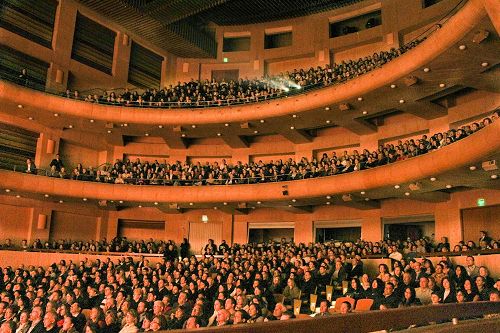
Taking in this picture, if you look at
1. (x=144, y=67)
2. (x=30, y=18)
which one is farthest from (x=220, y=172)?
(x=30, y=18)

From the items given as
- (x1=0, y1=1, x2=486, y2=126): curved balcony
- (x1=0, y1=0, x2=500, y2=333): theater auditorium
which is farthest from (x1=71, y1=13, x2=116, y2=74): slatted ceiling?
(x1=0, y1=1, x2=486, y2=126): curved balcony

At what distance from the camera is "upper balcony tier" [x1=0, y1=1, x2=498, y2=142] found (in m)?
11.8

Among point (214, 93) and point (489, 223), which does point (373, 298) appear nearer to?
point (489, 223)

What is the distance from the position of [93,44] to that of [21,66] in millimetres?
3427

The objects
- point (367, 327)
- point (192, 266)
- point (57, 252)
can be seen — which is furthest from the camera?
point (57, 252)

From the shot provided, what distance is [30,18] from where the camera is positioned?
60.7 ft

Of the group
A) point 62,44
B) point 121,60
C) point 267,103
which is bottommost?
point 267,103

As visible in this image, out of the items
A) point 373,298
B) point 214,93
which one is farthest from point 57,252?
point 373,298

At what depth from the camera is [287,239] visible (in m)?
20.2

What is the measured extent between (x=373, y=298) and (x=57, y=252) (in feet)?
42.1

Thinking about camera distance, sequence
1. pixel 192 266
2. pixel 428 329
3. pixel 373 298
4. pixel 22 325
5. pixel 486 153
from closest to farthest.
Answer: pixel 428 329 < pixel 22 325 < pixel 373 298 < pixel 486 153 < pixel 192 266

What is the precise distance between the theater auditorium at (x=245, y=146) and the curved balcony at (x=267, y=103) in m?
0.05

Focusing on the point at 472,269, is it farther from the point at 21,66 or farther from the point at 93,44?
the point at 93,44

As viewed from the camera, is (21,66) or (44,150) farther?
(44,150)
